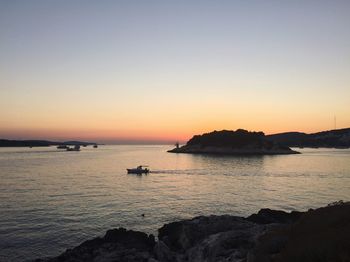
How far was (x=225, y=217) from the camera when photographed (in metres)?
28.9

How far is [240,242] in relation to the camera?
20.1m

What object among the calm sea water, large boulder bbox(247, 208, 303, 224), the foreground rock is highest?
large boulder bbox(247, 208, 303, 224)

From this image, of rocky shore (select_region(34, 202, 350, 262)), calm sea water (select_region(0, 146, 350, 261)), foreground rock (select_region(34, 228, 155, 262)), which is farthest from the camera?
calm sea water (select_region(0, 146, 350, 261))

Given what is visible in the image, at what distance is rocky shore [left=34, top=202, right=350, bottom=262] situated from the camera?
43.7 ft

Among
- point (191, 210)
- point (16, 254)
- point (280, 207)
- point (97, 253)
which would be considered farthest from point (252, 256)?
point (280, 207)

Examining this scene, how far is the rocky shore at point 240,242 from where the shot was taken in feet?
43.7

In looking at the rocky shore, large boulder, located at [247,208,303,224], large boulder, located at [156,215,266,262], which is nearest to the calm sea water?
the rocky shore

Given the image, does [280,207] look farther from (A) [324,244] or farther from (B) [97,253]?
(A) [324,244]

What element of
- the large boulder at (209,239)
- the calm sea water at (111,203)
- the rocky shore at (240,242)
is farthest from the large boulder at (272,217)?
the calm sea water at (111,203)

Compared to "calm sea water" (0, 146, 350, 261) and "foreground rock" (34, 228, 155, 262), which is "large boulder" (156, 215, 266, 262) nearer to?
"foreground rock" (34, 228, 155, 262)

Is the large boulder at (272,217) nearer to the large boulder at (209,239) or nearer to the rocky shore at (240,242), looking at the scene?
the rocky shore at (240,242)

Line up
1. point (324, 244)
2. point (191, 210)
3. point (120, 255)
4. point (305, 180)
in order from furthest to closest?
point (305, 180) < point (191, 210) < point (120, 255) < point (324, 244)

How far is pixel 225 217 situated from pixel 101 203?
2925 cm

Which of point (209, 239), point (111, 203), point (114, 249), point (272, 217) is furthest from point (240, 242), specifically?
point (111, 203)
